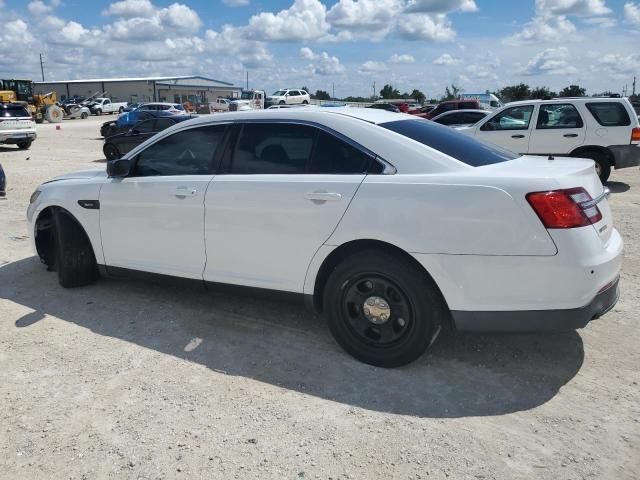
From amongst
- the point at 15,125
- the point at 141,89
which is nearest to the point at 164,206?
the point at 15,125

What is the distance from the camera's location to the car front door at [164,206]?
162 inches

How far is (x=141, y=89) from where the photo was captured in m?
87.1

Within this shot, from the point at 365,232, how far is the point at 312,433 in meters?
1.22

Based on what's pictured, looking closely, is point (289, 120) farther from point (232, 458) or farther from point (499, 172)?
point (232, 458)

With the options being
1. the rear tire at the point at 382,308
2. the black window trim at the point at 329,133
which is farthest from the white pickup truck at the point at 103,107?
the rear tire at the point at 382,308

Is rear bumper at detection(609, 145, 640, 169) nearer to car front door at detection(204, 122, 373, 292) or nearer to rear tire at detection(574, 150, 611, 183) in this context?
rear tire at detection(574, 150, 611, 183)

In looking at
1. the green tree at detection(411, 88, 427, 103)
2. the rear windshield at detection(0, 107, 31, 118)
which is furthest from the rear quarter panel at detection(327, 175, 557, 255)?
the green tree at detection(411, 88, 427, 103)

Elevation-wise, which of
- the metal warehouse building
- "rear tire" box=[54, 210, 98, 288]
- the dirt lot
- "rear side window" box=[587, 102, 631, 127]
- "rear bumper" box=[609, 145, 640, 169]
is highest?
the metal warehouse building

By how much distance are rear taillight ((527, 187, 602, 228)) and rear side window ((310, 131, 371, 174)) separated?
42.4 inches

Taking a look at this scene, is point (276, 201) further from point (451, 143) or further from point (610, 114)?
point (610, 114)

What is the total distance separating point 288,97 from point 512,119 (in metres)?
40.9

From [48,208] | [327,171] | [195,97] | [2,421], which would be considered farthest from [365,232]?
[195,97]

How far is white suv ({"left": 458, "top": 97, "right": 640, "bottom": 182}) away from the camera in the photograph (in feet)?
33.3

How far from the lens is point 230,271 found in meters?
3.98
